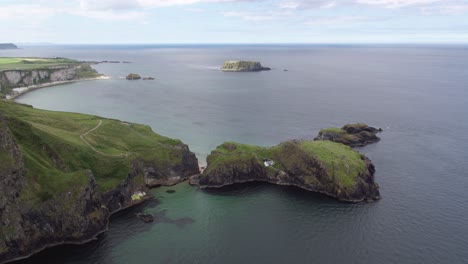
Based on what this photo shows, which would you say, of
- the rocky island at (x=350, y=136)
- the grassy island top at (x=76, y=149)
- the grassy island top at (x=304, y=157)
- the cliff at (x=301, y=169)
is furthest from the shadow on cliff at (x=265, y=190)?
the rocky island at (x=350, y=136)

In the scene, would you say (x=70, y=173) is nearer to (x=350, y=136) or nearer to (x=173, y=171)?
(x=173, y=171)

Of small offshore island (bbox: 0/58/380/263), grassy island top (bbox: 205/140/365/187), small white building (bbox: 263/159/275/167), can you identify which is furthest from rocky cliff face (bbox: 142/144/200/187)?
small white building (bbox: 263/159/275/167)

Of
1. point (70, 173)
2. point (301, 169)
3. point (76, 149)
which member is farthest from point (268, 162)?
point (70, 173)

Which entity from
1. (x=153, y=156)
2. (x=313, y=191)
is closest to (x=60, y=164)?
(x=153, y=156)

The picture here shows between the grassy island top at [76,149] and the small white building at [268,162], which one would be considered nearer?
the grassy island top at [76,149]

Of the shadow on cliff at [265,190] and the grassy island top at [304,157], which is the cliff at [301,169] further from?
the shadow on cliff at [265,190]

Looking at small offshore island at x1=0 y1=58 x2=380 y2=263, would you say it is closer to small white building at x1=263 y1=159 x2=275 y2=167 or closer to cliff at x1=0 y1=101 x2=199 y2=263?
small white building at x1=263 y1=159 x2=275 y2=167
